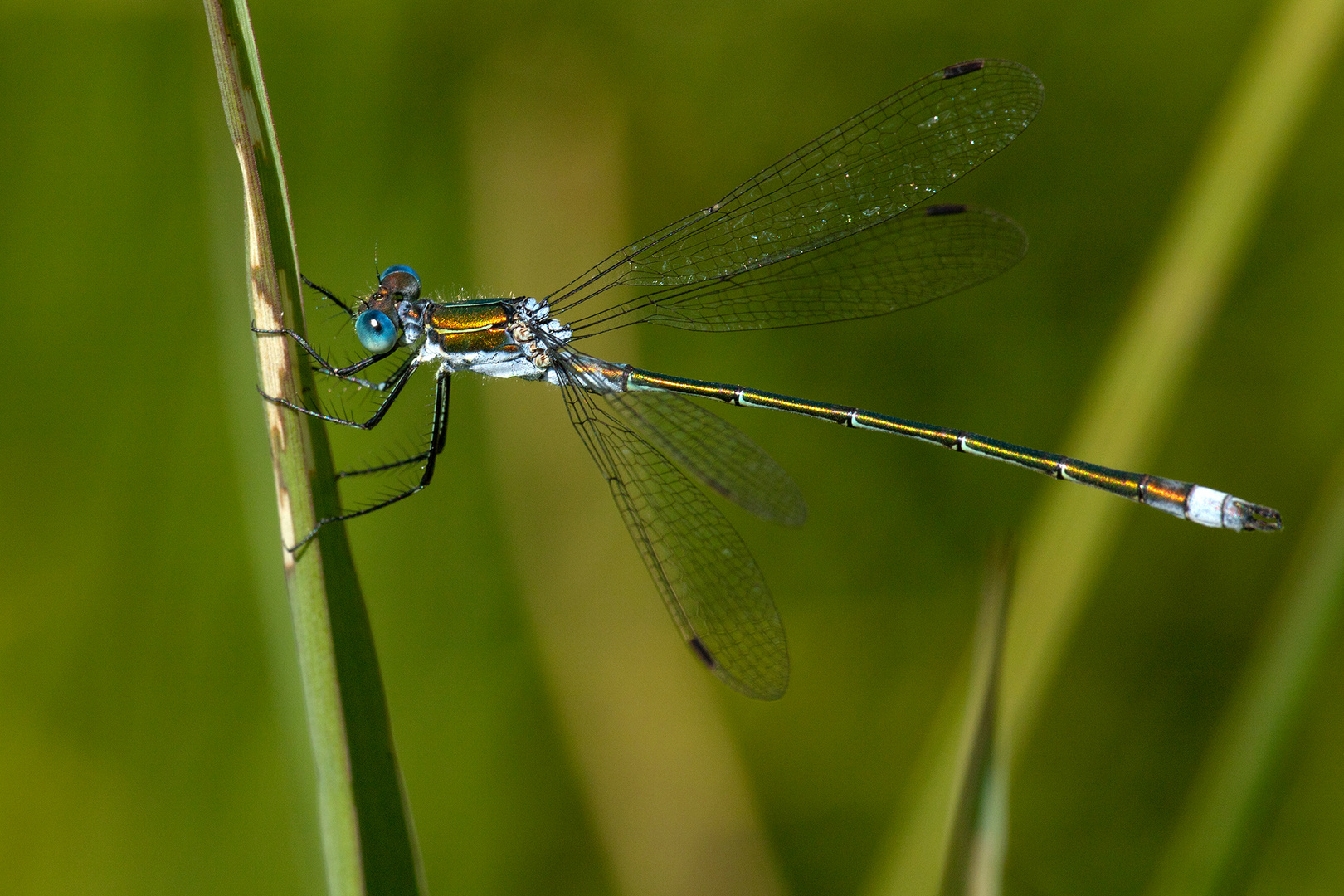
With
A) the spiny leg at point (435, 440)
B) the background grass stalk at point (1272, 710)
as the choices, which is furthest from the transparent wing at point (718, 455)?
the background grass stalk at point (1272, 710)

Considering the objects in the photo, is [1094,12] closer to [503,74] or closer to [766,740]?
[503,74]

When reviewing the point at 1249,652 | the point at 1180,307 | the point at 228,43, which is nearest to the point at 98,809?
the point at 228,43

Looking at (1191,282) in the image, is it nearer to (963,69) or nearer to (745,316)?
(963,69)

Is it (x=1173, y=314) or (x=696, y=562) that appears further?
(x=696, y=562)

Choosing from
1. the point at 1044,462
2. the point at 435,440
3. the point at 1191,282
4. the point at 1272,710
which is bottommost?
the point at 1272,710

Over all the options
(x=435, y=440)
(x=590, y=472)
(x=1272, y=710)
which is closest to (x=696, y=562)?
(x=435, y=440)

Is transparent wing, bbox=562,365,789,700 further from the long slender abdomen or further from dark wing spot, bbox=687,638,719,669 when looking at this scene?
Result: the long slender abdomen

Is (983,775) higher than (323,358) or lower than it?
lower
